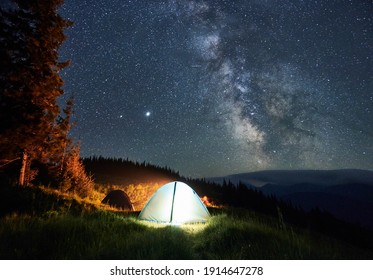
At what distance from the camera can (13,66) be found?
40.8 ft

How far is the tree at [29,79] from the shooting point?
1218cm

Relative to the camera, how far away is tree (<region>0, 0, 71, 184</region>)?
12.2 metres

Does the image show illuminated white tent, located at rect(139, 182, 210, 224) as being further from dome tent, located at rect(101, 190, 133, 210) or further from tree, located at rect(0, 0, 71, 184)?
tree, located at rect(0, 0, 71, 184)

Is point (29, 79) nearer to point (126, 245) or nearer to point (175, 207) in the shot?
point (175, 207)

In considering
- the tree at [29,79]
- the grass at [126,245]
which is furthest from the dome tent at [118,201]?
the grass at [126,245]

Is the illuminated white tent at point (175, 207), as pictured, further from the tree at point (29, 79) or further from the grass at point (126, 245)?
the tree at point (29, 79)

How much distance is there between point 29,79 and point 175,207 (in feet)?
30.9

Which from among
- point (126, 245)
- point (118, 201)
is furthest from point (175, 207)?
point (126, 245)

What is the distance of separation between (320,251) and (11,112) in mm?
13673

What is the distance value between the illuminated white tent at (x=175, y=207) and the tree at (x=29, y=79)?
6671 mm

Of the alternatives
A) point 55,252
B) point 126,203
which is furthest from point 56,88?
point 55,252

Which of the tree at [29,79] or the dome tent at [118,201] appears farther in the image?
A: the dome tent at [118,201]

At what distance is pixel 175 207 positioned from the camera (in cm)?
1111
